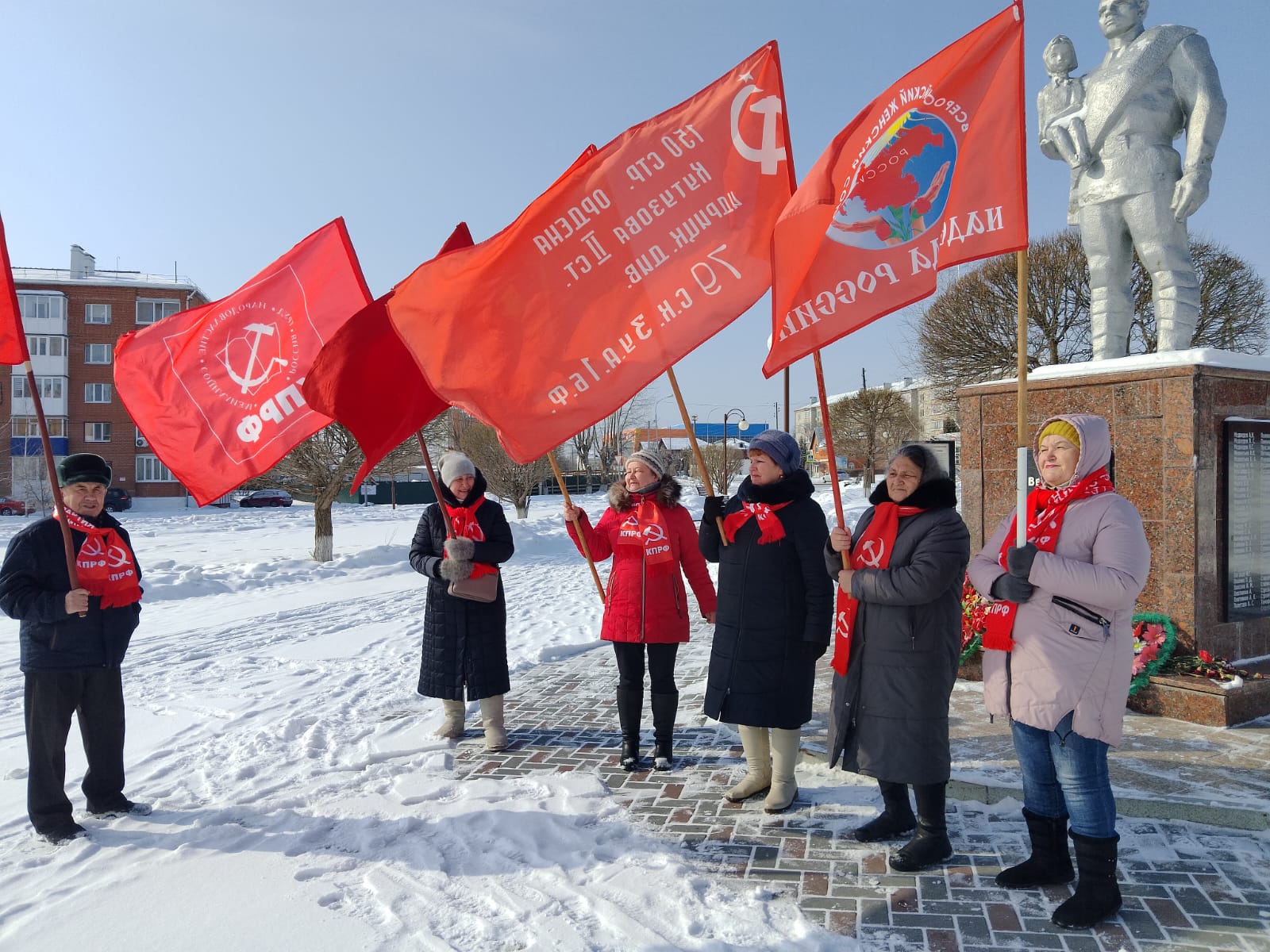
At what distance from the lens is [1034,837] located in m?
3.38

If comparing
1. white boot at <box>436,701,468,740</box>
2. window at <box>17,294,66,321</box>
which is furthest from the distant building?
white boot at <box>436,701,468,740</box>

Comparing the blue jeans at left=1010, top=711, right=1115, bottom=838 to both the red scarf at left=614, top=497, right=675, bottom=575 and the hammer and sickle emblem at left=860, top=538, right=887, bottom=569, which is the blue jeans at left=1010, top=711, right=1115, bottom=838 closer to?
the hammer and sickle emblem at left=860, top=538, right=887, bottom=569

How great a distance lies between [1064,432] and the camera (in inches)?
126

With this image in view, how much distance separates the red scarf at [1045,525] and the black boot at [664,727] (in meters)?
2.06

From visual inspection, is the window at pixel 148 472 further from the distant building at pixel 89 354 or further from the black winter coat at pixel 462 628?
the black winter coat at pixel 462 628

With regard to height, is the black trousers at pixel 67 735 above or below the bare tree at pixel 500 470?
below

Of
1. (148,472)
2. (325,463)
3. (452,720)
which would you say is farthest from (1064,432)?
(148,472)

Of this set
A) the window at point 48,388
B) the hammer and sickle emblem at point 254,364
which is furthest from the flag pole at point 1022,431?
the window at point 48,388

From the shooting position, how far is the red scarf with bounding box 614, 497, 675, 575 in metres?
4.90

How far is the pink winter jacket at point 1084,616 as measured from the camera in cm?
301

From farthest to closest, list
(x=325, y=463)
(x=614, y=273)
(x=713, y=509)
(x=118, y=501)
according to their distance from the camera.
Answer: (x=118, y=501), (x=325, y=463), (x=713, y=509), (x=614, y=273)

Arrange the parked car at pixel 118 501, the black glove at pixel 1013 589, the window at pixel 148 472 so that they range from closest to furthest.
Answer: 1. the black glove at pixel 1013 589
2. the parked car at pixel 118 501
3. the window at pixel 148 472

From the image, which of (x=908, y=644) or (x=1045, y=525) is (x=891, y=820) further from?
(x=1045, y=525)

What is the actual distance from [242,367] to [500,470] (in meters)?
25.8
